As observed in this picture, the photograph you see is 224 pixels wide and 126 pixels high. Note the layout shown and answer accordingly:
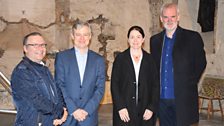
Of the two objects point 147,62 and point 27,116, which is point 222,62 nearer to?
point 147,62

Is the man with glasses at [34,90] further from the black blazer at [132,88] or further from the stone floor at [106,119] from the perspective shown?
the stone floor at [106,119]

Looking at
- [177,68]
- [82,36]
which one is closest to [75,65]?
[82,36]

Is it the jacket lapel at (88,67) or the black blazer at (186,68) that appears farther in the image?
the black blazer at (186,68)

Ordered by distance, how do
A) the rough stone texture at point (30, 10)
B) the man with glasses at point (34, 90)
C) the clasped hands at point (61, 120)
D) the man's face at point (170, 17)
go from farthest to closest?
1. the rough stone texture at point (30, 10)
2. the man's face at point (170, 17)
3. the clasped hands at point (61, 120)
4. the man with glasses at point (34, 90)

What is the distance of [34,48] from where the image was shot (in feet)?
7.89

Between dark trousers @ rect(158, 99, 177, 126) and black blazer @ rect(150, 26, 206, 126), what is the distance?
0.05 meters

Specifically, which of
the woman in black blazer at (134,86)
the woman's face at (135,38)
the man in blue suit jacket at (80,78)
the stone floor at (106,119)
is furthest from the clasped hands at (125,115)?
the stone floor at (106,119)

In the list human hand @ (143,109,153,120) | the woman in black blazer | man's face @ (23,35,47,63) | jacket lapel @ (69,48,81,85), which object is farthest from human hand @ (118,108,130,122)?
man's face @ (23,35,47,63)

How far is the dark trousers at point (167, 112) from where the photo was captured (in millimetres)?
2959

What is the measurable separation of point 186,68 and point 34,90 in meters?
1.30

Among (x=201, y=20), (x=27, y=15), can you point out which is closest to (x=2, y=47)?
(x=27, y=15)

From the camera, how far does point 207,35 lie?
6.25 meters

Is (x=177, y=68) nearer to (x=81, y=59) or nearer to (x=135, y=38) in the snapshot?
(x=135, y=38)

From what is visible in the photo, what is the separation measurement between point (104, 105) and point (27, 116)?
4207 mm
